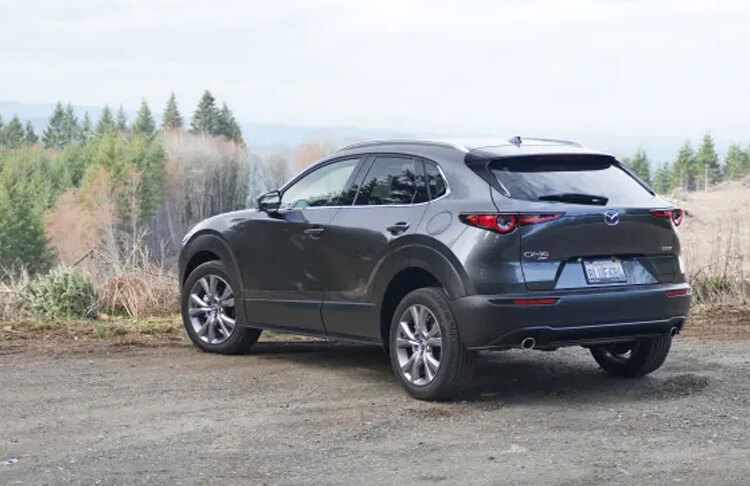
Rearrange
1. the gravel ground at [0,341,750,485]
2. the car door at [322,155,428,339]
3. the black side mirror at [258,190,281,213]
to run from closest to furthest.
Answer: the gravel ground at [0,341,750,485] < the car door at [322,155,428,339] < the black side mirror at [258,190,281,213]

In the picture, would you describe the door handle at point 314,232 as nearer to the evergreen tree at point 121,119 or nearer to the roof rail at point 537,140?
the roof rail at point 537,140

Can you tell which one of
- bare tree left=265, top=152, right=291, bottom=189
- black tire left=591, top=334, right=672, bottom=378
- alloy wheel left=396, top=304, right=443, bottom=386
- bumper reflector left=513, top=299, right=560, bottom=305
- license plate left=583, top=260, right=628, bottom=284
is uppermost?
license plate left=583, top=260, right=628, bottom=284

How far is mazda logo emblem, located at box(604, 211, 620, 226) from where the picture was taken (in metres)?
8.10

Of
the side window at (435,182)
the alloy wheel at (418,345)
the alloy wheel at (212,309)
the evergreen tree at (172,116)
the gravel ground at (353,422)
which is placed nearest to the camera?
the gravel ground at (353,422)

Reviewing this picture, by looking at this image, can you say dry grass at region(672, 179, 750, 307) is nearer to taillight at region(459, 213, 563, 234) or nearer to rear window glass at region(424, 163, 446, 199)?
rear window glass at region(424, 163, 446, 199)

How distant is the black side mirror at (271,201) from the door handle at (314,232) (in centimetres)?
52

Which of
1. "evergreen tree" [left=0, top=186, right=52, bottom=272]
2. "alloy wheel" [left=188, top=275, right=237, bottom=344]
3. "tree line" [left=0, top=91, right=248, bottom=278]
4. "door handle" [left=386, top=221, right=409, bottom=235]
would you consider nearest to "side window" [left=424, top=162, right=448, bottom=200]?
"door handle" [left=386, top=221, right=409, bottom=235]

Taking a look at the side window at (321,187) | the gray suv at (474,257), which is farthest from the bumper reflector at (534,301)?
the side window at (321,187)

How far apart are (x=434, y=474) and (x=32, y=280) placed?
8.57 m

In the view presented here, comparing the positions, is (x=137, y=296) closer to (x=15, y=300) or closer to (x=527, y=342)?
Result: (x=15, y=300)

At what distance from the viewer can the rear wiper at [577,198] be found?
806cm

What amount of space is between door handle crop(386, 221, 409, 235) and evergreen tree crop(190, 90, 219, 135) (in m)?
162

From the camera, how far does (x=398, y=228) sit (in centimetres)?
845

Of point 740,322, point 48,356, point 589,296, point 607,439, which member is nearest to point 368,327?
point 589,296
